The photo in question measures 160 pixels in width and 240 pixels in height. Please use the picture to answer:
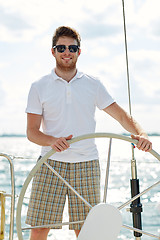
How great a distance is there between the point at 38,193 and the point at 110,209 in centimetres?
61

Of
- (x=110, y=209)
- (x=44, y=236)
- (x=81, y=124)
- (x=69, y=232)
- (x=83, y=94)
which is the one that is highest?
(x=83, y=94)

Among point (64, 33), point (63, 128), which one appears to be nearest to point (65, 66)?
point (64, 33)

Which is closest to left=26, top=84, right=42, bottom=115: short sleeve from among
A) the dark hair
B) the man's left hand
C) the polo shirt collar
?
the polo shirt collar

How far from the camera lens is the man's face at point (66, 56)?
2078 mm

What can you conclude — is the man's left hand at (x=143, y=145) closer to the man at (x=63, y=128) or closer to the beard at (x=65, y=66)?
the man at (x=63, y=128)

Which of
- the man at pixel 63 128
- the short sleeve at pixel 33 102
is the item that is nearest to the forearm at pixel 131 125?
the man at pixel 63 128

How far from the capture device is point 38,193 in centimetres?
209

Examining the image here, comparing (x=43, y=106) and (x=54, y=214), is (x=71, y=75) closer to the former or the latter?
(x=43, y=106)

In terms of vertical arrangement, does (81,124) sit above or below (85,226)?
above

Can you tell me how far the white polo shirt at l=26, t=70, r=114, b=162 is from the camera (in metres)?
2.10

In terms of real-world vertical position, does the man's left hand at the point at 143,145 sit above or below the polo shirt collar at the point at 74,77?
below

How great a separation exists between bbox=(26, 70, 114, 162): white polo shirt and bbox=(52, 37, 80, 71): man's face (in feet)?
0.19

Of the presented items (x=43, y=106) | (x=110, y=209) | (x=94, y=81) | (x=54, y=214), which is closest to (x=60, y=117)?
(x=43, y=106)

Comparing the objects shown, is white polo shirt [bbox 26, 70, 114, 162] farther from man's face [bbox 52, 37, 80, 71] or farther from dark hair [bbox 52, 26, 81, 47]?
A: dark hair [bbox 52, 26, 81, 47]
